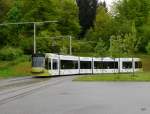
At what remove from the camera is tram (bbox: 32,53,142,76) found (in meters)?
61.7

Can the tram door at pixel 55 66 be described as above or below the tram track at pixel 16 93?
above

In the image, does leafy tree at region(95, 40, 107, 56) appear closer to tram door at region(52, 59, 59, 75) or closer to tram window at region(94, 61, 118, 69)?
tram window at region(94, 61, 118, 69)

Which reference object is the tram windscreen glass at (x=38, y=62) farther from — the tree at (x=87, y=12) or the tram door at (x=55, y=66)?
the tree at (x=87, y=12)

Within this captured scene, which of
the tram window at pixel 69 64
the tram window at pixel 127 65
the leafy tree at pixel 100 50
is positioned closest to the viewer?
the tram window at pixel 69 64

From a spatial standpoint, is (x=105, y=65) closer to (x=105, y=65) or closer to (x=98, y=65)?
(x=105, y=65)

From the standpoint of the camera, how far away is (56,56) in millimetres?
63938

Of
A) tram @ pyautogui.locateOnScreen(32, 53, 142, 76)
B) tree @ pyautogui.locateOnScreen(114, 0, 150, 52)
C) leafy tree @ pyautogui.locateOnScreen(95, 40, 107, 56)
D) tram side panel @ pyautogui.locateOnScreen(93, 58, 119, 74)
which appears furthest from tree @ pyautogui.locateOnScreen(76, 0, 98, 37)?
tram side panel @ pyautogui.locateOnScreen(93, 58, 119, 74)

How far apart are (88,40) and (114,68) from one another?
56.6 metres

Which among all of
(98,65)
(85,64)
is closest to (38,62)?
(85,64)

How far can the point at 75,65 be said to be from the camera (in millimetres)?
72562

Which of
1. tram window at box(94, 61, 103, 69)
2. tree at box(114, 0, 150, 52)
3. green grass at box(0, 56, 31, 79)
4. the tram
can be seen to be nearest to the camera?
the tram

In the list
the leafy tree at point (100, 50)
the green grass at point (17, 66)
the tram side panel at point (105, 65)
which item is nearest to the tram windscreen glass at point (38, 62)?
the tram side panel at point (105, 65)

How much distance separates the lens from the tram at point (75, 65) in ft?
202

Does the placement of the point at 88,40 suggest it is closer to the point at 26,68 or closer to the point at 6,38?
the point at 6,38
